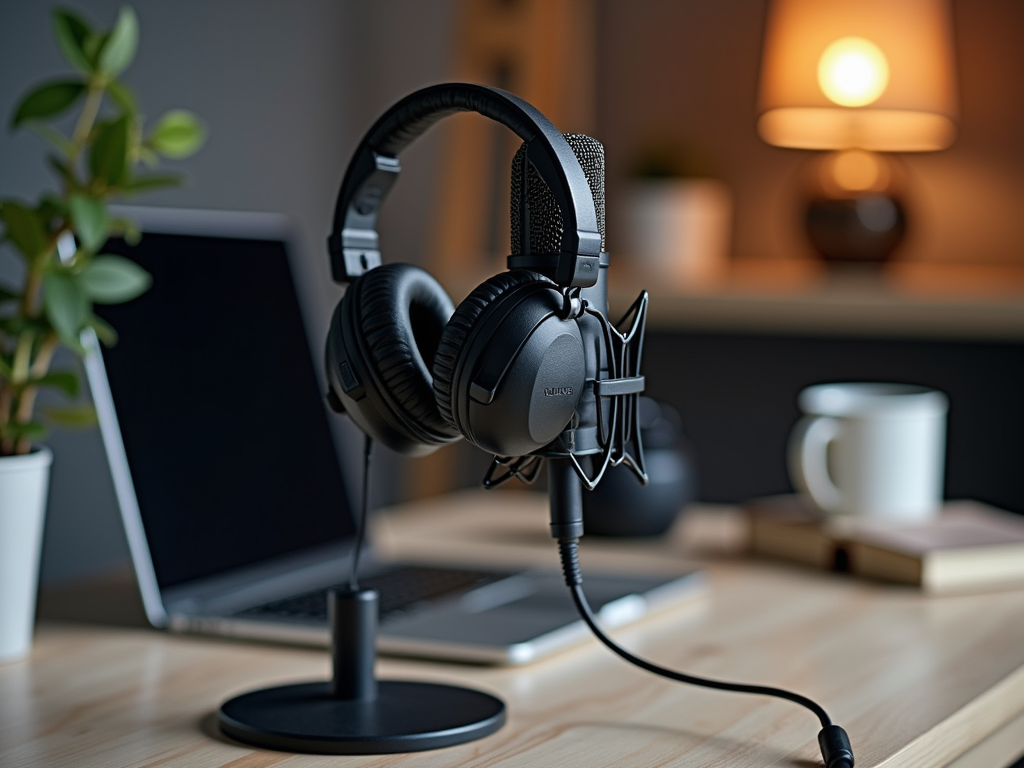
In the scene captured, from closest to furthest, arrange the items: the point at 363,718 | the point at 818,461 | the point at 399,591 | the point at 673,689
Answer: the point at 363,718, the point at 673,689, the point at 399,591, the point at 818,461

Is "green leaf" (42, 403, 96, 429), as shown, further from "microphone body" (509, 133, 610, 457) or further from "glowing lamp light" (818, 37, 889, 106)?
"glowing lamp light" (818, 37, 889, 106)

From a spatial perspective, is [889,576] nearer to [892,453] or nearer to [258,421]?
[892,453]

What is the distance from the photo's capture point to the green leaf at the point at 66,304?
0.84 meters

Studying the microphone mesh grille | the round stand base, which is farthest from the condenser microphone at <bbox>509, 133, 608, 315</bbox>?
the round stand base

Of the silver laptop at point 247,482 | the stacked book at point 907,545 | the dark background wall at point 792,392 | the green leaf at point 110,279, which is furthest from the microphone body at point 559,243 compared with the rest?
the dark background wall at point 792,392

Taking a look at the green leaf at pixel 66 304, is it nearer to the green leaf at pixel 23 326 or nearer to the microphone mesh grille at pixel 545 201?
the green leaf at pixel 23 326

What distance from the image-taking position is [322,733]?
26.1 inches

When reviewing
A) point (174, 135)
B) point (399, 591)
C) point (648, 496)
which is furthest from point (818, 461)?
point (174, 135)

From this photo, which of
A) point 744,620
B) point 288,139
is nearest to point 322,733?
point 744,620

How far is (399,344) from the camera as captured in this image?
64 cm

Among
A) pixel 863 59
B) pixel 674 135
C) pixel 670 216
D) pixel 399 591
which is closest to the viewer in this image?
pixel 399 591

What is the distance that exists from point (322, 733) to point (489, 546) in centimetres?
63

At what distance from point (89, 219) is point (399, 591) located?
0.36 metres

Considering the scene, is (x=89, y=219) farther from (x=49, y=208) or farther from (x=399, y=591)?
(x=399, y=591)
